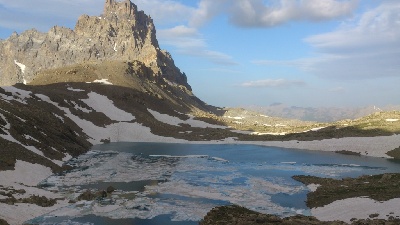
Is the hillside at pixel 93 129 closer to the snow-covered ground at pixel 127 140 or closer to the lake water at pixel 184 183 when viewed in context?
the snow-covered ground at pixel 127 140

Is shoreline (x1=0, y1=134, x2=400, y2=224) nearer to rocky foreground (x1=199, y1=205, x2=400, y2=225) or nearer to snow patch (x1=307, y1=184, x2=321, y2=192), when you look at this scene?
rocky foreground (x1=199, y1=205, x2=400, y2=225)

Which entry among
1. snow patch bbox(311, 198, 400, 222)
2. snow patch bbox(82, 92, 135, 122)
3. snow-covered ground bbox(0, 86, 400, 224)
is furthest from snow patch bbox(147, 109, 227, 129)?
snow patch bbox(311, 198, 400, 222)

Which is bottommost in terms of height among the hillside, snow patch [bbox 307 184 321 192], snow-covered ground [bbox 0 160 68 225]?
snow-covered ground [bbox 0 160 68 225]

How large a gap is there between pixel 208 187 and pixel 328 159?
135ft

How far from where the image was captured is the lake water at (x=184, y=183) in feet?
102

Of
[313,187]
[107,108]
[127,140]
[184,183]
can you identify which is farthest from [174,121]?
[313,187]

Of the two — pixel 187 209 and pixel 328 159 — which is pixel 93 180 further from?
pixel 328 159

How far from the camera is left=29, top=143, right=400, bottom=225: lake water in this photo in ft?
102

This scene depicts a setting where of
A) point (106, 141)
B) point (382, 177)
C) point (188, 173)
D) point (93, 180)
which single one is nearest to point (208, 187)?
point (188, 173)

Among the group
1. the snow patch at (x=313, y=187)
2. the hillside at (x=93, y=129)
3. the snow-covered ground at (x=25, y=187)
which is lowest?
the snow-covered ground at (x=25, y=187)

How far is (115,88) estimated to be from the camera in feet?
484

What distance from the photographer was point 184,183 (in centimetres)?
4547

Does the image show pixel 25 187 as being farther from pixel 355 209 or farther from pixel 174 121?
pixel 174 121

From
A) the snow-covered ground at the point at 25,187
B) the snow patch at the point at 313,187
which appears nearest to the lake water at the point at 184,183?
the snow patch at the point at 313,187
